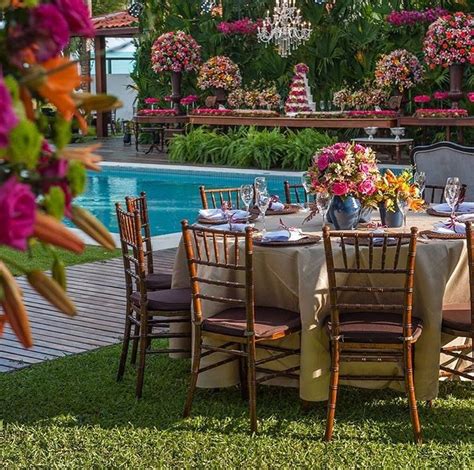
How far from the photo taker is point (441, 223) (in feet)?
14.4

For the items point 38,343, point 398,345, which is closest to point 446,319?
point 398,345

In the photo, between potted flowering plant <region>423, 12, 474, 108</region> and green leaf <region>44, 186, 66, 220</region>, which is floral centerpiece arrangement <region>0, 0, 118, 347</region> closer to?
green leaf <region>44, 186, 66, 220</region>

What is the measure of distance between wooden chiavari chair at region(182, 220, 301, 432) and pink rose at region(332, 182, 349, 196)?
1.67 ft

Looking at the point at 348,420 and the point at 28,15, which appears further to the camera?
the point at 348,420

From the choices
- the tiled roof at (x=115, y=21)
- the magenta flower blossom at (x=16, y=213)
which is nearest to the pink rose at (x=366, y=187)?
the magenta flower blossom at (x=16, y=213)

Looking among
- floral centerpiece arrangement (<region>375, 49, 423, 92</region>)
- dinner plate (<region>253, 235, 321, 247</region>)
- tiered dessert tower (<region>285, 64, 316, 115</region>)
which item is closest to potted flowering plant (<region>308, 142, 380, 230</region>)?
dinner plate (<region>253, 235, 321, 247</region>)

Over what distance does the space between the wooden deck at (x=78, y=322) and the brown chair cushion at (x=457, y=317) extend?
188cm

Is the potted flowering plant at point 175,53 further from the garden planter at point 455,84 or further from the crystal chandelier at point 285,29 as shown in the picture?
the garden planter at point 455,84

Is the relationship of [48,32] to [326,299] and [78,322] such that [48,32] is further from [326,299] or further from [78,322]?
[78,322]

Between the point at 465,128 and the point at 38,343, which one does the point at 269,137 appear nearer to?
the point at 465,128

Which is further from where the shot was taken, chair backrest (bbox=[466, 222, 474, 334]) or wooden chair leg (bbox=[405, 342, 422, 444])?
chair backrest (bbox=[466, 222, 474, 334])

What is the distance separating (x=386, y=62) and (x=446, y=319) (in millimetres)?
12018

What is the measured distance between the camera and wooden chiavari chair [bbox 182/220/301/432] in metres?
3.71

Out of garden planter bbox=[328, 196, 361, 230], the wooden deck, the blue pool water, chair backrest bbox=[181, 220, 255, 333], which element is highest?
garden planter bbox=[328, 196, 361, 230]
